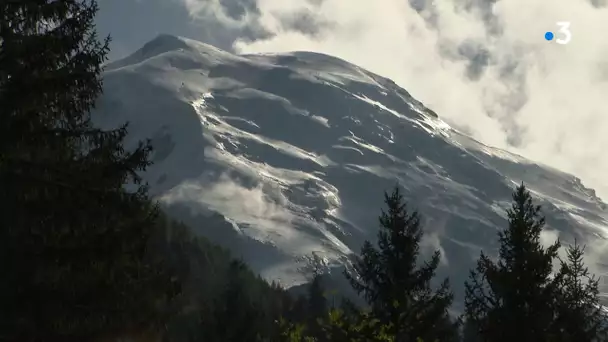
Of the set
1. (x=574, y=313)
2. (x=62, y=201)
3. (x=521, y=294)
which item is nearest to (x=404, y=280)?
(x=521, y=294)

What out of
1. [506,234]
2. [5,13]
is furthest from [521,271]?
Answer: [5,13]

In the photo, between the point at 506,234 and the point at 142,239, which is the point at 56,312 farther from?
the point at 506,234

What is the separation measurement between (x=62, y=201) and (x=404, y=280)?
13648mm

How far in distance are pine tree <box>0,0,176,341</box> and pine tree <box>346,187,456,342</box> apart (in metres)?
9.77

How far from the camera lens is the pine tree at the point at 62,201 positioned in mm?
12641

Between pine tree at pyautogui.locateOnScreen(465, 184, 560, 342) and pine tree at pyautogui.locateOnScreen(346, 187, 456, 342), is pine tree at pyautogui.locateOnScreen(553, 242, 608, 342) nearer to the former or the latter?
pine tree at pyautogui.locateOnScreen(465, 184, 560, 342)

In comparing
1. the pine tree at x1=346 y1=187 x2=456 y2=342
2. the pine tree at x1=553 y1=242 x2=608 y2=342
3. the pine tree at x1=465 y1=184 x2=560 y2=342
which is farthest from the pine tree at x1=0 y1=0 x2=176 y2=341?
the pine tree at x1=553 y1=242 x2=608 y2=342

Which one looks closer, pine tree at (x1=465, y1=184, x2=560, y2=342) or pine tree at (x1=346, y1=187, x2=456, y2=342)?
pine tree at (x1=465, y1=184, x2=560, y2=342)

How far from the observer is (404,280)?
2391cm

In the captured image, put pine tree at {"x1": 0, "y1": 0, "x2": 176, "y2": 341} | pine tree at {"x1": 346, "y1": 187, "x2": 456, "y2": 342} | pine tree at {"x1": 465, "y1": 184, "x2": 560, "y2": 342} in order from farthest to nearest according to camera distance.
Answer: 1. pine tree at {"x1": 346, "y1": 187, "x2": 456, "y2": 342}
2. pine tree at {"x1": 465, "y1": 184, "x2": 560, "y2": 342}
3. pine tree at {"x1": 0, "y1": 0, "x2": 176, "y2": 341}

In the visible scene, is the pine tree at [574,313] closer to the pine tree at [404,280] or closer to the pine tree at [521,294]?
the pine tree at [521,294]

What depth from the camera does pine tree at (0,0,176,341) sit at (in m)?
12.6

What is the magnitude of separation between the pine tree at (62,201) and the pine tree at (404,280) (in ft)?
32.1

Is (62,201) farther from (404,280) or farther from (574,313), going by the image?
(574,313)
